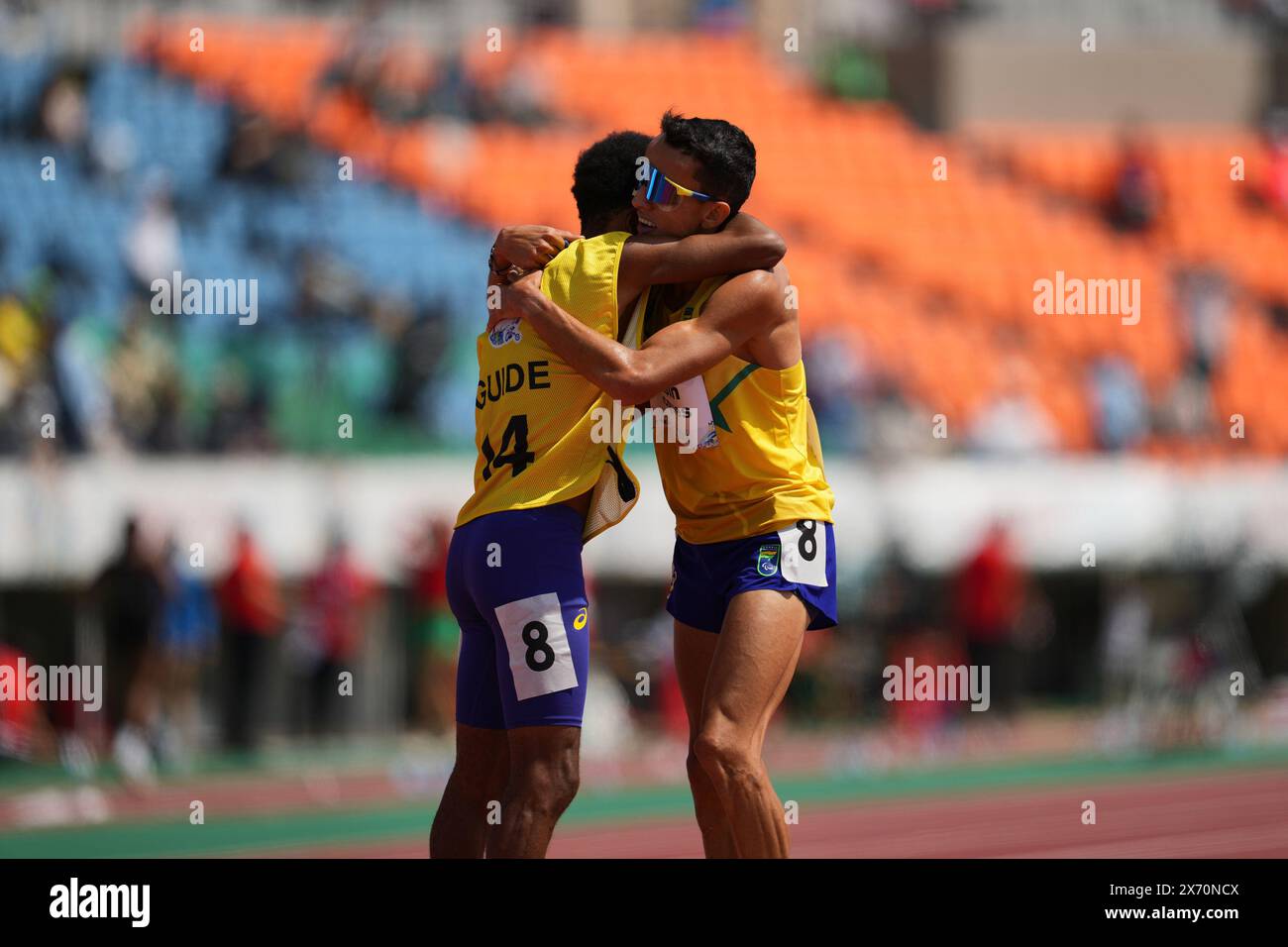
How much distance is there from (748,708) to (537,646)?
27.4 inches

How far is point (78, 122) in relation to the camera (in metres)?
19.1

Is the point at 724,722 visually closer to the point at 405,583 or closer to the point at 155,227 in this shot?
the point at 405,583

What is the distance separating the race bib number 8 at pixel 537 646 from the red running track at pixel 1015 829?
491 centimetres

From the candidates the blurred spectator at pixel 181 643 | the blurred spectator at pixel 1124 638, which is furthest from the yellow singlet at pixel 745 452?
the blurred spectator at pixel 1124 638

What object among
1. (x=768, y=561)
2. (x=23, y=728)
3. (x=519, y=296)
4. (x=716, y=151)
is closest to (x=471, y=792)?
(x=768, y=561)

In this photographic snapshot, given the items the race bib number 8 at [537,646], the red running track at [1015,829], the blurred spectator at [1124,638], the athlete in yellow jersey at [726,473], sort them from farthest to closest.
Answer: the blurred spectator at [1124,638]
the red running track at [1015,829]
the athlete in yellow jersey at [726,473]
the race bib number 8 at [537,646]

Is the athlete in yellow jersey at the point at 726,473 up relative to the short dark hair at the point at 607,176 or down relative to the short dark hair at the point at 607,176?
down

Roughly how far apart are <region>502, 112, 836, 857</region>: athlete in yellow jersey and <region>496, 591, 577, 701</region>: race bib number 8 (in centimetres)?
51

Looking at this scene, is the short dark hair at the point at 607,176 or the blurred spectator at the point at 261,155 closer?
the short dark hair at the point at 607,176

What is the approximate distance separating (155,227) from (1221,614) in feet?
35.0

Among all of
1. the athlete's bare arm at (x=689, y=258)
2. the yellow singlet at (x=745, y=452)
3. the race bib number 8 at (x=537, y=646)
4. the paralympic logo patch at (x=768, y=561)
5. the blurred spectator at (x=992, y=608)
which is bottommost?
the blurred spectator at (x=992, y=608)

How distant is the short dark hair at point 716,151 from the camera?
19.6 ft

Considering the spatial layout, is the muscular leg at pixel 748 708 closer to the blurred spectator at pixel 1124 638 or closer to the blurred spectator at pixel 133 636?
the blurred spectator at pixel 133 636
